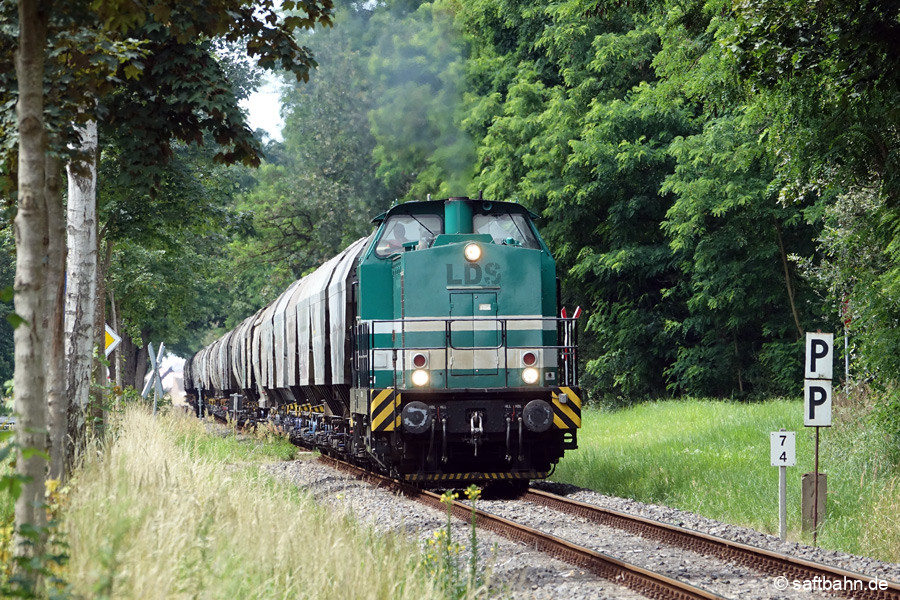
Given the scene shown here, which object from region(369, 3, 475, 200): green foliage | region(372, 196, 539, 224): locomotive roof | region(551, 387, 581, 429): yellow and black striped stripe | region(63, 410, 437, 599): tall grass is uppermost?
region(369, 3, 475, 200): green foliage

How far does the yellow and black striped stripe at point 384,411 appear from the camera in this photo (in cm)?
1248

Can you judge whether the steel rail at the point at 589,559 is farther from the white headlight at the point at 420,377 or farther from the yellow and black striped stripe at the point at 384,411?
the white headlight at the point at 420,377

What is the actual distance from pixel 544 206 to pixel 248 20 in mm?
24575

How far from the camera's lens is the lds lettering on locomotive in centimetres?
1306

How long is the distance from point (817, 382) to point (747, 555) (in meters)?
2.67

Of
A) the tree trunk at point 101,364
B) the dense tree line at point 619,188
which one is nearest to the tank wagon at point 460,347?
the tree trunk at point 101,364

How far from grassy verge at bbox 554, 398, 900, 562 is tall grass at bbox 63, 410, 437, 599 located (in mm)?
5223

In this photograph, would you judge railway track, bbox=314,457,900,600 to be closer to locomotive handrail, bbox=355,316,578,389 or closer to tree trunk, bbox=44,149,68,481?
locomotive handrail, bbox=355,316,578,389

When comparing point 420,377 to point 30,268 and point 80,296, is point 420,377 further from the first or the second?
point 30,268

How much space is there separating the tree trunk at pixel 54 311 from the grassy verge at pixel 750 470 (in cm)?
718

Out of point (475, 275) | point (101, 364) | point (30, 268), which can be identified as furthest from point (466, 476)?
point (30, 268)

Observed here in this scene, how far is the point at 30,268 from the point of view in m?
5.23

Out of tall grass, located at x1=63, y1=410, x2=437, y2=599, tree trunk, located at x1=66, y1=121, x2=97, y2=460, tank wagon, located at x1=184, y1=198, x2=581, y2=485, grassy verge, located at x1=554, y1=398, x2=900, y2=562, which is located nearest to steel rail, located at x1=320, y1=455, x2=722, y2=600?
tall grass, located at x1=63, y1=410, x2=437, y2=599

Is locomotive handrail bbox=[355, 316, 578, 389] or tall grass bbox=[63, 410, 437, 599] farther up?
locomotive handrail bbox=[355, 316, 578, 389]
